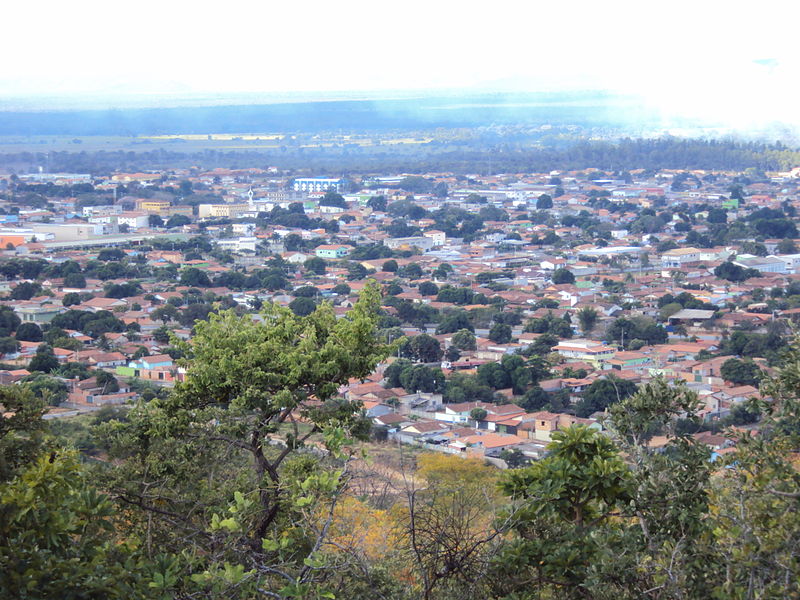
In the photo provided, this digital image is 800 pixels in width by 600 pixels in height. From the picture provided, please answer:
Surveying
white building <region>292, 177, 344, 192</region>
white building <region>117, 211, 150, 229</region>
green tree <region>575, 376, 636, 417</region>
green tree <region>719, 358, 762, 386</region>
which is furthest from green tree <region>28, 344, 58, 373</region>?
white building <region>292, 177, 344, 192</region>

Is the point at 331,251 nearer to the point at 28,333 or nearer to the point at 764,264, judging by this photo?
the point at 764,264

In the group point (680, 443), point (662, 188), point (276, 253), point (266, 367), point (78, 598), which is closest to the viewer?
point (78, 598)

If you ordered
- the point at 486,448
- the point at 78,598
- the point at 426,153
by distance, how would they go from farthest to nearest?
the point at 426,153 < the point at 486,448 < the point at 78,598

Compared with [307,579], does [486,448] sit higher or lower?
lower

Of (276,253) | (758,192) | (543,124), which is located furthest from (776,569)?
(543,124)

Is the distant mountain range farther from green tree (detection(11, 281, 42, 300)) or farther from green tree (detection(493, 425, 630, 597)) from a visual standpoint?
green tree (detection(493, 425, 630, 597))

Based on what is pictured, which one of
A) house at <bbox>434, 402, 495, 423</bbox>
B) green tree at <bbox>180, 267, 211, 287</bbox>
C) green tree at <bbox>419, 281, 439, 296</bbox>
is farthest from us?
green tree at <bbox>180, 267, 211, 287</bbox>

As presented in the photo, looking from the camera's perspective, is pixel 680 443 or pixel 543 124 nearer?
pixel 680 443

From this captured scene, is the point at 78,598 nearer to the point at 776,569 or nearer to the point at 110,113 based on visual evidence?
the point at 776,569

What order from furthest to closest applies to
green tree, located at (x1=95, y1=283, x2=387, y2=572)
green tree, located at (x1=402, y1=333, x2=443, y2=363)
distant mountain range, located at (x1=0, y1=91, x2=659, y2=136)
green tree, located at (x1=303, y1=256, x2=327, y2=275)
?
distant mountain range, located at (x1=0, y1=91, x2=659, y2=136) → green tree, located at (x1=303, y1=256, x2=327, y2=275) → green tree, located at (x1=402, y1=333, x2=443, y2=363) → green tree, located at (x1=95, y1=283, x2=387, y2=572)
